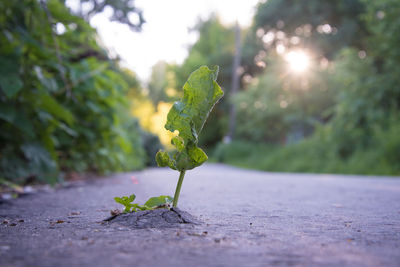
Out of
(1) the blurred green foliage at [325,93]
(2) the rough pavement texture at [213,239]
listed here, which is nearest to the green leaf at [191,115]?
(2) the rough pavement texture at [213,239]

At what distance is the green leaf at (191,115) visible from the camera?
69.2 inches

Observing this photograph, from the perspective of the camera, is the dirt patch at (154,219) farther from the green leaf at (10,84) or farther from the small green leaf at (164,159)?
the green leaf at (10,84)

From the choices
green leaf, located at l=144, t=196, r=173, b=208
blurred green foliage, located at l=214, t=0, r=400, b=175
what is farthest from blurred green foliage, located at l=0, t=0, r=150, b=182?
blurred green foliage, located at l=214, t=0, r=400, b=175

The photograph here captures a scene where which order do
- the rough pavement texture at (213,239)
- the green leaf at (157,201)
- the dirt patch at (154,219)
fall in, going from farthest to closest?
the green leaf at (157,201)
the dirt patch at (154,219)
the rough pavement texture at (213,239)

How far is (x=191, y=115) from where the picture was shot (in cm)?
177

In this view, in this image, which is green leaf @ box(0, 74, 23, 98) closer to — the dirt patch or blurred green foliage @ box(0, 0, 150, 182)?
blurred green foliage @ box(0, 0, 150, 182)

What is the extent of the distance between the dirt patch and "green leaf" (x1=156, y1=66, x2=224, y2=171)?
21 centimetres

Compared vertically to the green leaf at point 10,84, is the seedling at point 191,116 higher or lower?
lower

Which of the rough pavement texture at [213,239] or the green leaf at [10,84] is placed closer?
the rough pavement texture at [213,239]

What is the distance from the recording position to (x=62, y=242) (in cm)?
142

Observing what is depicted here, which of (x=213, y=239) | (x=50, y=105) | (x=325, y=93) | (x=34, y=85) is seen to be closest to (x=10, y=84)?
(x=50, y=105)

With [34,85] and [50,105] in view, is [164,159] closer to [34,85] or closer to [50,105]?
[50,105]

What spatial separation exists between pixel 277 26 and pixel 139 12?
18.8 meters

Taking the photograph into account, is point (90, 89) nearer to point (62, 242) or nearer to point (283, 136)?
point (62, 242)
